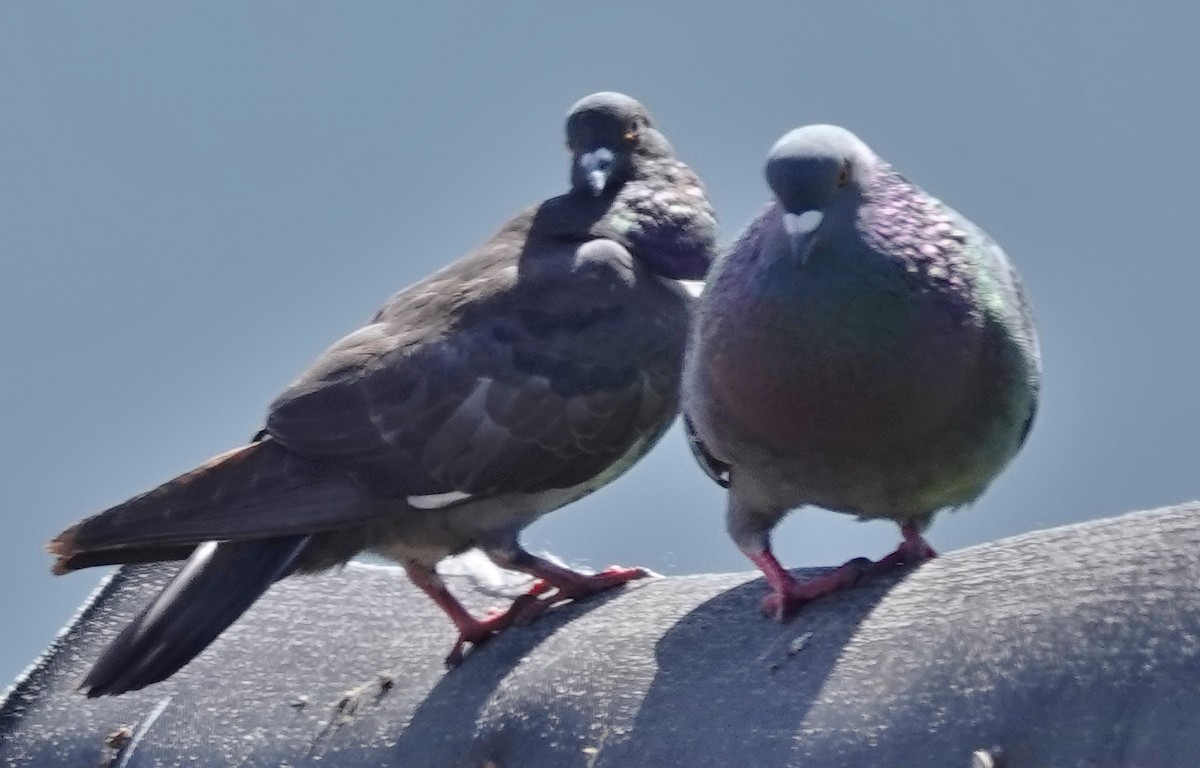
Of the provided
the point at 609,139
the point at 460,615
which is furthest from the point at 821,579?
the point at 609,139

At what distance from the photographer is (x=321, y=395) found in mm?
4242

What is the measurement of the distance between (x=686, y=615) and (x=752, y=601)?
0.12m

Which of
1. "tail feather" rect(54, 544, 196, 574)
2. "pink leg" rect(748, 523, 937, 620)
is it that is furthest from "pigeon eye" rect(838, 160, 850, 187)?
"tail feather" rect(54, 544, 196, 574)

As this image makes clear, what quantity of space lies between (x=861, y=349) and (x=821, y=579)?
41cm

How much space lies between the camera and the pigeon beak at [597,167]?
186 inches

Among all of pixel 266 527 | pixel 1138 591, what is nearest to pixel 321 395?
pixel 266 527

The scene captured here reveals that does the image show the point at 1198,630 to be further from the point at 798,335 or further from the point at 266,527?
the point at 266,527

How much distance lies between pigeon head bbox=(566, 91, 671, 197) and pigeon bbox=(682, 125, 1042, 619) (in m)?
1.28

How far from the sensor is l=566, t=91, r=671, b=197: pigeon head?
189 inches

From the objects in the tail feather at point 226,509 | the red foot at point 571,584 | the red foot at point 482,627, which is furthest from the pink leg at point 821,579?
the tail feather at point 226,509

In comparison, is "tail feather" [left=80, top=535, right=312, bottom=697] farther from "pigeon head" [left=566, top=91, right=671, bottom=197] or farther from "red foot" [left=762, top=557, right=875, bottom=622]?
"pigeon head" [left=566, top=91, right=671, bottom=197]

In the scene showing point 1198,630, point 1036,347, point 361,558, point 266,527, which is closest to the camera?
point 1198,630

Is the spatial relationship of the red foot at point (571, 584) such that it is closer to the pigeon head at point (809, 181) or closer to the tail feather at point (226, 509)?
the tail feather at point (226, 509)

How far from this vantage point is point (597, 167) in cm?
478
